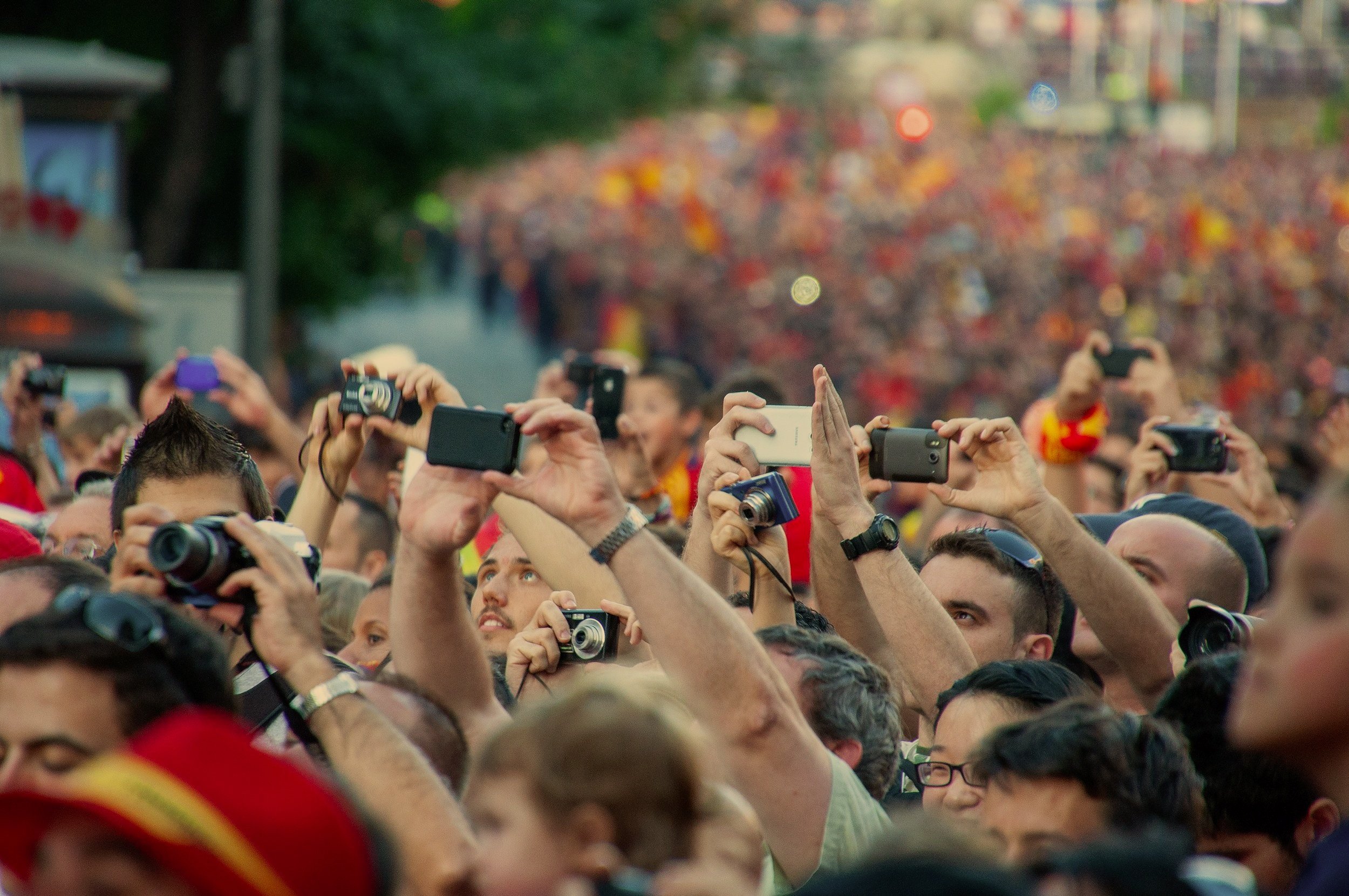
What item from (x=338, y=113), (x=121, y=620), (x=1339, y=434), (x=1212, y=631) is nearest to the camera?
(x=121, y=620)

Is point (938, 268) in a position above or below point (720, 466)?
above

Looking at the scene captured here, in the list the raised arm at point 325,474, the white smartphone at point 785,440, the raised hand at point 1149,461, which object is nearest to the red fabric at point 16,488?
the raised arm at point 325,474

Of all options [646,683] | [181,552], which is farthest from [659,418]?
[181,552]

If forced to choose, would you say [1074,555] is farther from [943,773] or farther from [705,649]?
[705,649]

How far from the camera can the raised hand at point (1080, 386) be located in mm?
6066

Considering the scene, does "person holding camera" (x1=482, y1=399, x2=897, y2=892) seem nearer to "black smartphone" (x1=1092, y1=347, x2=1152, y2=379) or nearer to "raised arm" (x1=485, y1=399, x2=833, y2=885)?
"raised arm" (x1=485, y1=399, x2=833, y2=885)

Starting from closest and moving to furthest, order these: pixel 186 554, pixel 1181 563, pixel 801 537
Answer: pixel 186 554 → pixel 1181 563 → pixel 801 537

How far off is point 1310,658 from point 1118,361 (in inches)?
172

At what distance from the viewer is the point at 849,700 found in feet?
11.5

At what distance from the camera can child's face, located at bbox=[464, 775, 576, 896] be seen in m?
2.14

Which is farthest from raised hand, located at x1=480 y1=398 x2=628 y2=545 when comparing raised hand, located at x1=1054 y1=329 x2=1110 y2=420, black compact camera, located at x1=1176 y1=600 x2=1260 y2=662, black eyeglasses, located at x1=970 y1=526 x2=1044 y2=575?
raised hand, located at x1=1054 y1=329 x2=1110 y2=420

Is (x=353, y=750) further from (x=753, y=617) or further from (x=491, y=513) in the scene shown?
(x=491, y=513)

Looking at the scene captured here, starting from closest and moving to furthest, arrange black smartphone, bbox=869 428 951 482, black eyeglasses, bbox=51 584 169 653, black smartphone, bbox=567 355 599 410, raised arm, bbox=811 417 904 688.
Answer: black eyeglasses, bbox=51 584 169 653
black smartphone, bbox=869 428 951 482
raised arm, bbox=811 417 904 688
black smartphone, bbox=567 355 599 410

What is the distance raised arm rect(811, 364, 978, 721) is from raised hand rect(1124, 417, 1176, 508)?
1998 mm
